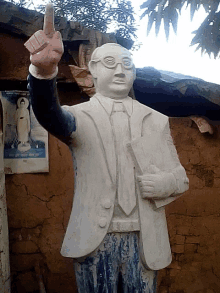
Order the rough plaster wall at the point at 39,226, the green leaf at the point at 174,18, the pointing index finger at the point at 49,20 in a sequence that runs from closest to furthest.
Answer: the pointing index finger at the point at 49,20
the rough plaster wall at the point at 39,226
the green leaf at the point at 174,18

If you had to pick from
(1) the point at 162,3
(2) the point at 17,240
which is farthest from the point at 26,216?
(1) the point at 162,3

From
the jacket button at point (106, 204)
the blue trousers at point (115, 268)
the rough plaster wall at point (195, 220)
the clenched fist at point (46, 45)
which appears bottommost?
the rough plaster wall at point (195, 220)

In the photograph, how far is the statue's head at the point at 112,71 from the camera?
1.92m

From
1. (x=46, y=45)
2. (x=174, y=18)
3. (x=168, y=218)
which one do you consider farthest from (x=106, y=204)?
(x=174, y=18)

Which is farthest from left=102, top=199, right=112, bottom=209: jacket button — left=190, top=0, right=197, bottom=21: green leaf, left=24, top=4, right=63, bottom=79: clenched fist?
left=190, top=0, right=197, bottom=21: green leaf

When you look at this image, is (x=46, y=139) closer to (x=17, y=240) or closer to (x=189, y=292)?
(x=17, y=240)

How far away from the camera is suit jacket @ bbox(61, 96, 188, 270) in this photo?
1.72 m

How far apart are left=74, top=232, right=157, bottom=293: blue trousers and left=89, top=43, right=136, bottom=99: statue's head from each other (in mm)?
821

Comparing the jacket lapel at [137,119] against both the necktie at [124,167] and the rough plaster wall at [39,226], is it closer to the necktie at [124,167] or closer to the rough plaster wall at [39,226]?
the necktie at [124,167]

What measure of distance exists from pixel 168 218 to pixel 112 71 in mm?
2526

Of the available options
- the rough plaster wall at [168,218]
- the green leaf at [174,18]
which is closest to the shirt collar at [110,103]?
the rough plaster wall at [168,218]

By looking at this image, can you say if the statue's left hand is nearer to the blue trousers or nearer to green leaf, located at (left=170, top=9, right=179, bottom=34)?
the blue trousers

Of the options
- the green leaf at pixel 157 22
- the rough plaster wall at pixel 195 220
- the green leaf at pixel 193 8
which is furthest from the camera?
the green leaf at pixel 157 22

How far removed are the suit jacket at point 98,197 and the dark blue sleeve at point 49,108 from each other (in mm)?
94
